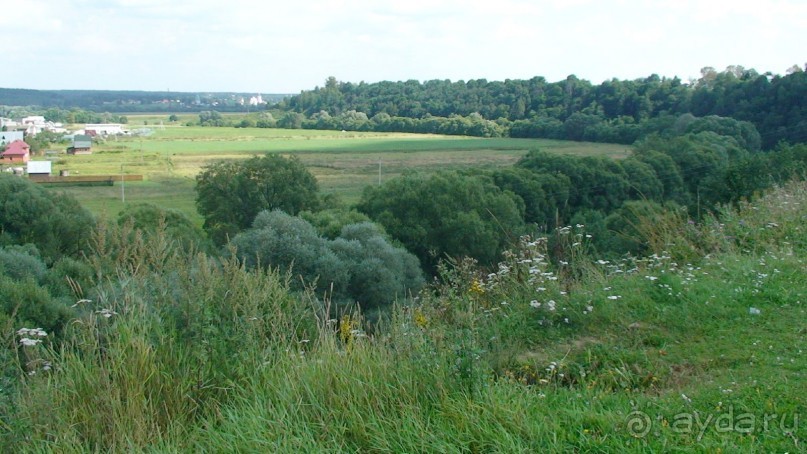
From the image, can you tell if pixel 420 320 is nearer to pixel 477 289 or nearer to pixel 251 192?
pixel 477 289

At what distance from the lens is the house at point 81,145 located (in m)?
63.1

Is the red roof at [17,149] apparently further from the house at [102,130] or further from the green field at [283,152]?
the house at [102,130]

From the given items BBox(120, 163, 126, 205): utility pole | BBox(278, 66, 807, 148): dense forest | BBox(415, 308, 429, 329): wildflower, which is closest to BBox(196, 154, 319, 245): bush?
BBox(120, 163, 126, 205): utility pole

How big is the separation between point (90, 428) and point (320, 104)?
11308 cm

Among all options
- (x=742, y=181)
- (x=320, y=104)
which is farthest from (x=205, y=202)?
(x=320, y=104)

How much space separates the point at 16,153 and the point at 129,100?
2708 inches

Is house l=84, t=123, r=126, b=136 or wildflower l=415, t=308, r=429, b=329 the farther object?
house l=84, t=123, r=126, b=136

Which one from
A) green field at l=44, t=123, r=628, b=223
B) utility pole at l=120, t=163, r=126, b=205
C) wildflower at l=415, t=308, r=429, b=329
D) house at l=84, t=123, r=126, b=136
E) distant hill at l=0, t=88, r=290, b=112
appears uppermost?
distant hill at l=0, t=88, r=290, b=112

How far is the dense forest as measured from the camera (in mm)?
64000

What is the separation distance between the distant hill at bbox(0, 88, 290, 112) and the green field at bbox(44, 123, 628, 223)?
29.5 ft

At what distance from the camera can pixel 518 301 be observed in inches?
243

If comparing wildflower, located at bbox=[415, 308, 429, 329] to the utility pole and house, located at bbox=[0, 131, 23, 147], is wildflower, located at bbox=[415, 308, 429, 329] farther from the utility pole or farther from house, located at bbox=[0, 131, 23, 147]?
house, located at bbox=[0, 131, 23, 147]

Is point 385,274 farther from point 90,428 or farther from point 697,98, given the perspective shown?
point 697,98

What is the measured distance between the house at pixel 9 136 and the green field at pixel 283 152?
4.26 m
